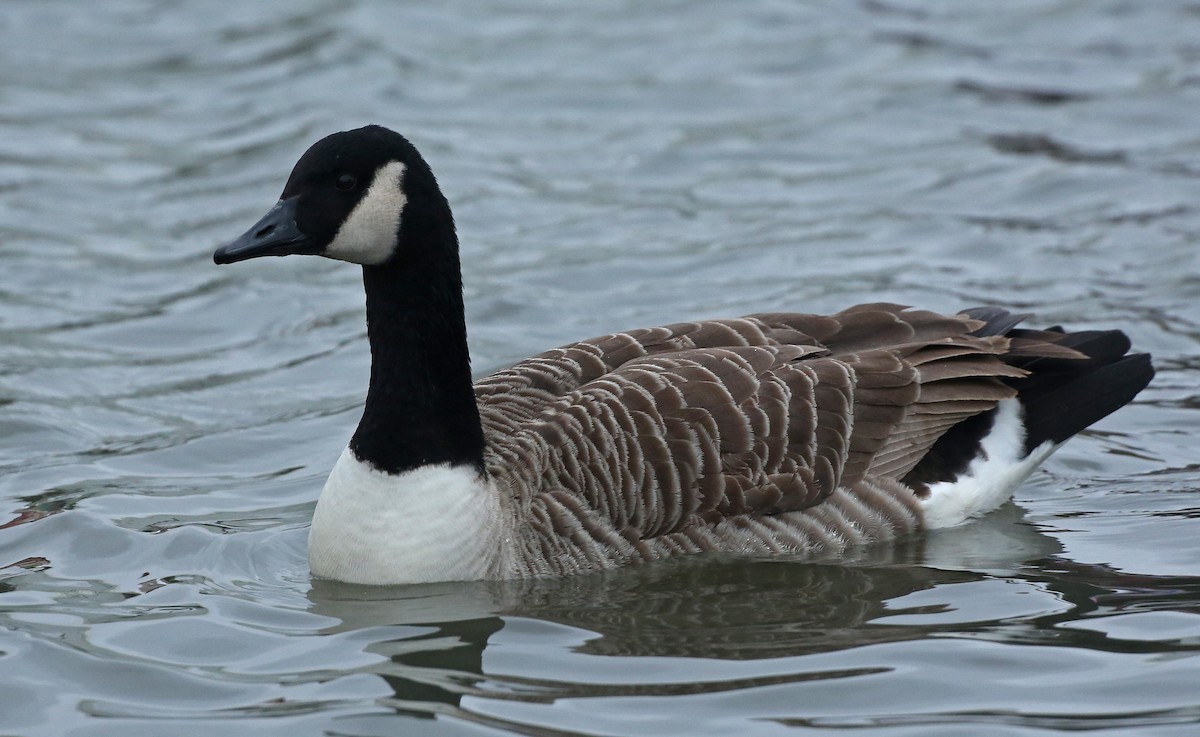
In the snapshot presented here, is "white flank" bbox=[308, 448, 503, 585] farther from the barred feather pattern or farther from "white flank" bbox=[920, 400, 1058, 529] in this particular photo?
"white flank" bbox=[920, 400, 1058, 529]

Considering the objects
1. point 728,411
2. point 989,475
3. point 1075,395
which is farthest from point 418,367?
point 1075,395

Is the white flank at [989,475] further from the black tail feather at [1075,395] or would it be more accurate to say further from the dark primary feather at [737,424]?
the dark primary feather at [737,424]

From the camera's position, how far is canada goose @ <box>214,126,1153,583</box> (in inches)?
314

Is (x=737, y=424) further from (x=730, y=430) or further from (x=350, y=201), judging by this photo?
(x=350, y=201)

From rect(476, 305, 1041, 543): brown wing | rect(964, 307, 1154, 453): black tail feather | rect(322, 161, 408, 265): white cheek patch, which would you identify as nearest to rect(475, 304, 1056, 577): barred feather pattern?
rect(476, 305, 1041, 543): brown wing

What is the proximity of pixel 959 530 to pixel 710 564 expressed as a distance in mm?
1509

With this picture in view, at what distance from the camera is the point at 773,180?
629 inches

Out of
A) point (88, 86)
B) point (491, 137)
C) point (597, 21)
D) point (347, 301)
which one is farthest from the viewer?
point (597, 21)

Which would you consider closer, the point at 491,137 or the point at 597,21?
the point at 491,137

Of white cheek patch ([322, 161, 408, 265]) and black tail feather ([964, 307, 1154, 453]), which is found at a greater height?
white cheek patch ([322, 161, 408, 265])

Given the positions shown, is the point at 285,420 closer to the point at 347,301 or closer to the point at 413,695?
the point at 347,301

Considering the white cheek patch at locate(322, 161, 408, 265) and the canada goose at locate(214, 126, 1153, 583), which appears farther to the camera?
the canada goose at locate(214, 126, 1153, 583)

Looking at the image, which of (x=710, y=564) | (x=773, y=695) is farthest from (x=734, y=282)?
(x=773, y=695)

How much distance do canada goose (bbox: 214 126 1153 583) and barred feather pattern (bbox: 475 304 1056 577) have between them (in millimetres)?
11
